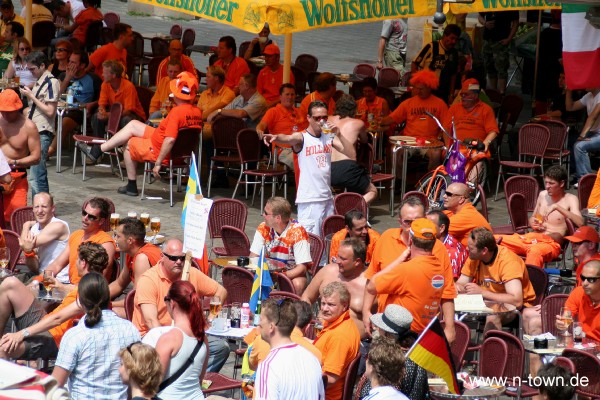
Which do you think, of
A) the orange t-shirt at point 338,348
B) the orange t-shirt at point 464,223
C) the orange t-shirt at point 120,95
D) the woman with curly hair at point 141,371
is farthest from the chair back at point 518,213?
the woman with curly hair at point 141,371

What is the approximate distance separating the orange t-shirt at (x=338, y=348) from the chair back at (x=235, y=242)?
295 centimetres

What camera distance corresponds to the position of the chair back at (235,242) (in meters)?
10.9

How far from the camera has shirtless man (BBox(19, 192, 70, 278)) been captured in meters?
10.3

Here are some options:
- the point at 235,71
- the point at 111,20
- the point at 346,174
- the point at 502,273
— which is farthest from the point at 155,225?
the point at 111,20

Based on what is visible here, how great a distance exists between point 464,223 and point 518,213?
154cm

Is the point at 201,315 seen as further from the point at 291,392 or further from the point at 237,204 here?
the point at 237,204

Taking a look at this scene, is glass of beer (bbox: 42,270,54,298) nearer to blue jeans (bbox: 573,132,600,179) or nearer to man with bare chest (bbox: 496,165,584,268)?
man with bare chest (bbox: 496,165,584,268)

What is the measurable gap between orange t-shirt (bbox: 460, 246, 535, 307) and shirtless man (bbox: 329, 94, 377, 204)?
3.36 meters

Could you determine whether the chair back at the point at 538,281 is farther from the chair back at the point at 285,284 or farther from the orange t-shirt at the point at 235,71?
the orange t-shirt at the point at 235,71

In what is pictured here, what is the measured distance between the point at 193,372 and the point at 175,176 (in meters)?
8.31

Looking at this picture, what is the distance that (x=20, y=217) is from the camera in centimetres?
1111

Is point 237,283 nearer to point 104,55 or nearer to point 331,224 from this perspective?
point 331,224

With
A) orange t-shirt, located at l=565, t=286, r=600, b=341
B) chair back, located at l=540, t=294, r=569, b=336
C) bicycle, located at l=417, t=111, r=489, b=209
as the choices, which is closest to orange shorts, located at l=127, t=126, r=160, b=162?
bicycle, located at l=417, t=111, r=489, b=209

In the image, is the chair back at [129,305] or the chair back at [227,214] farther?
the chair back at [227,214]
